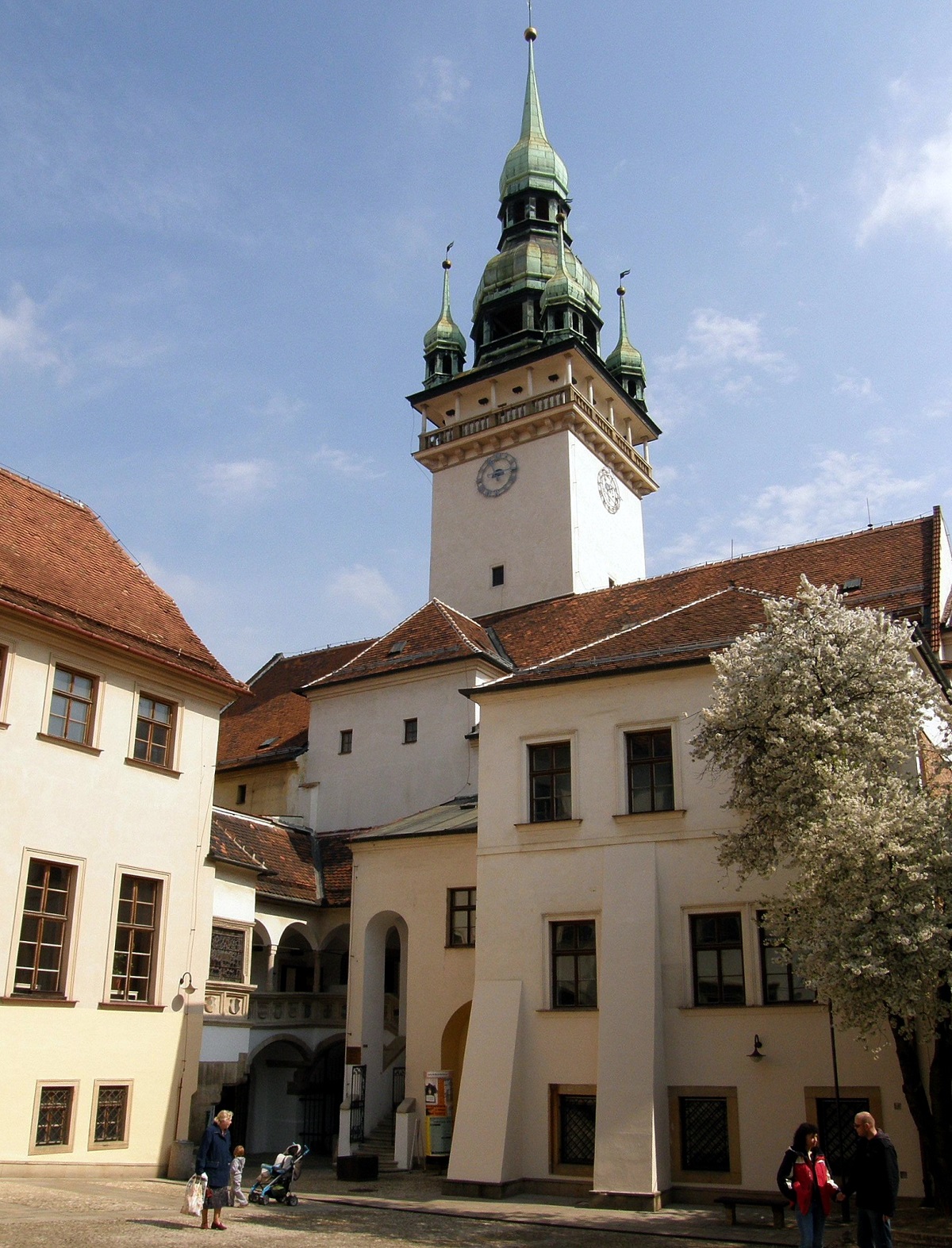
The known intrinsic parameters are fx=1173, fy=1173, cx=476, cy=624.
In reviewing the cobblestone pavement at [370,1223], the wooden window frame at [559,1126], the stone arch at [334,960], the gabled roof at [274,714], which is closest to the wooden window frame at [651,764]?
the wooden window frame at [559,1126]

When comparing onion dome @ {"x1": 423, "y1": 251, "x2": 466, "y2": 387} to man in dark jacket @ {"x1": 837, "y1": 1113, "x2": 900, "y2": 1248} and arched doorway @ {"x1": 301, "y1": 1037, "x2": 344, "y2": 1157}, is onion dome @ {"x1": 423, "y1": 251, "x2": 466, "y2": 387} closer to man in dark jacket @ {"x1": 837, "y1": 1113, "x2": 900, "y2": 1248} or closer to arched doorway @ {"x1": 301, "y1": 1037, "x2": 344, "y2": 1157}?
arched doorway @ {"x1": 301, "y1": 1037, "x2": 344, "y2": 1157}

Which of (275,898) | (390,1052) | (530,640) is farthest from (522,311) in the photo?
(390,1052)

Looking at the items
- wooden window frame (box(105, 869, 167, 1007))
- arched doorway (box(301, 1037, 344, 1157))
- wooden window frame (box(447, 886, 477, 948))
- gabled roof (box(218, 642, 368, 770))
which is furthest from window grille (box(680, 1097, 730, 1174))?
gabled roof (box(218, 642, 368, 770))

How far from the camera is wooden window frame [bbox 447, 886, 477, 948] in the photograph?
2262cm

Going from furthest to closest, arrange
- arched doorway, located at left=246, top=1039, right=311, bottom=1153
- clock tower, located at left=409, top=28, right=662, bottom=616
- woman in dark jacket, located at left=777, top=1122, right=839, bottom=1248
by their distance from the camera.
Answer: clock tower, located at left=409, top=28, right=662, bottom=616
arched doorway, located at left=246, top=1039, right=311, bottom=1153
woman in dark jacket, located at left=777, top=1122, right=839, bottom=1248

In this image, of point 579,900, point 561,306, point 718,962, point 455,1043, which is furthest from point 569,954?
point 561,306

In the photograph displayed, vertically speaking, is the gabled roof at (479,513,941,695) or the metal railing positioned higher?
the metal railing

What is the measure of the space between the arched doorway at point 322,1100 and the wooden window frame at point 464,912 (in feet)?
18.1

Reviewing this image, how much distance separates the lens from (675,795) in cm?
1906

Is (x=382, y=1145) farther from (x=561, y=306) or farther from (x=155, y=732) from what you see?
(x=561, y=306)

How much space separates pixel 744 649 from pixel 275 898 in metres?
13.6

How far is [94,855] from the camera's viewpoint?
19734mm

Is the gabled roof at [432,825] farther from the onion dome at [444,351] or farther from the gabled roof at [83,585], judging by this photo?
the onion dome at [444,351]

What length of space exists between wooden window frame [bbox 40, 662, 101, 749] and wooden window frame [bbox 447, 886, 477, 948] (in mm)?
7619
